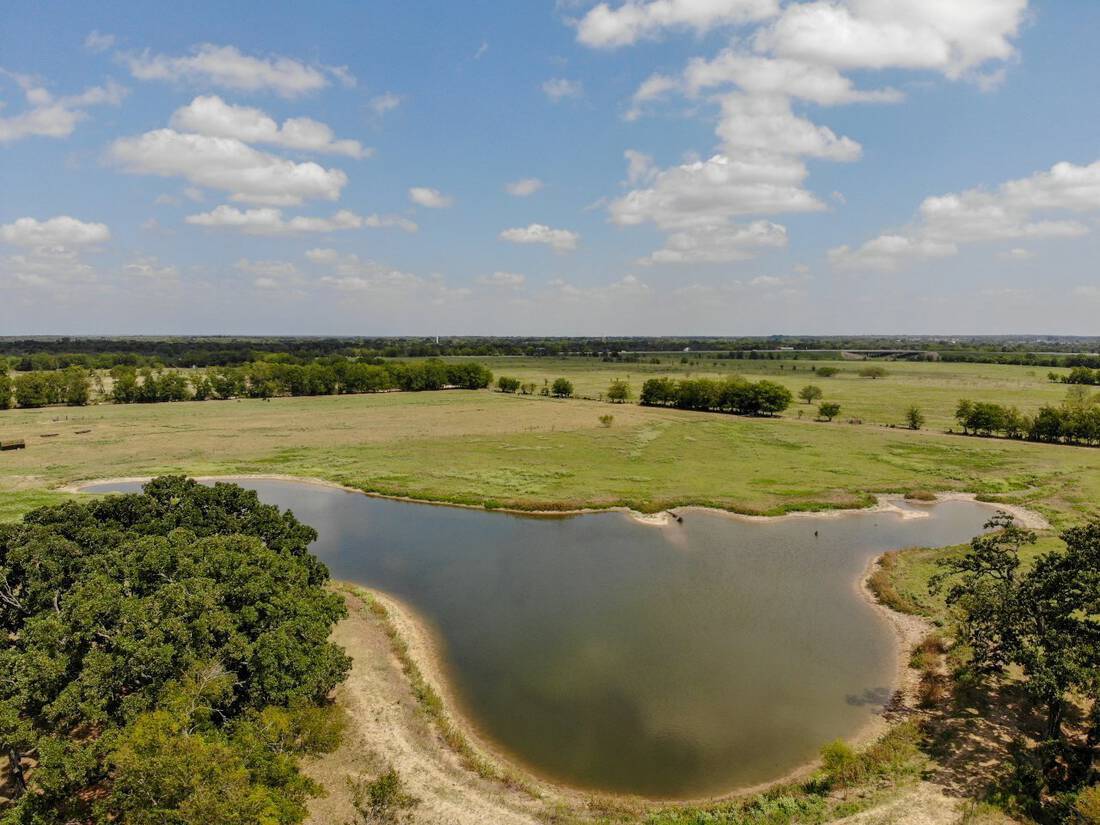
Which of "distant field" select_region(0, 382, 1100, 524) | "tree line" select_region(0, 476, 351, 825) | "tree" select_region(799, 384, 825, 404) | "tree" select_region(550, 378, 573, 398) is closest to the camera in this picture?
"tree line" select_region(0, 476, 351, 825)

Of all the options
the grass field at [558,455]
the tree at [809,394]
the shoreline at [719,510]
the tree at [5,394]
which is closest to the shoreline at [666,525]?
the shoreline at [719,510]

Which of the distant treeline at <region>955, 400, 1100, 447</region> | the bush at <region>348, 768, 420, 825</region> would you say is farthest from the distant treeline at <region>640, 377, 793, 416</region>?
the bush at <region>348, 768, 420, 825</region>

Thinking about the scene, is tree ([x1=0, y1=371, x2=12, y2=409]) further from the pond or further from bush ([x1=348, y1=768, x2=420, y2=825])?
bush ([x1=348, y1=768, x2=420, y2=825])

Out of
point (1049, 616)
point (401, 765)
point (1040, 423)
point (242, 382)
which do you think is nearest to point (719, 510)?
point (1049, 616)

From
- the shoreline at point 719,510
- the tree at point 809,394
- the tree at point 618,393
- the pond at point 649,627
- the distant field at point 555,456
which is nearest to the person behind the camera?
the pond at point 649,627

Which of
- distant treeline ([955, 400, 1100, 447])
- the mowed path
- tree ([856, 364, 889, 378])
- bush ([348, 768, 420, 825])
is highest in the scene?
tree ([856, 364, 889, 378])

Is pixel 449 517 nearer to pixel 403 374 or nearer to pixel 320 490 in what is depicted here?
pixel 320 490

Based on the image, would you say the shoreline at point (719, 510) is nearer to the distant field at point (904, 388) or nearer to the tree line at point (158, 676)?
the tree line at point (158, 676)
